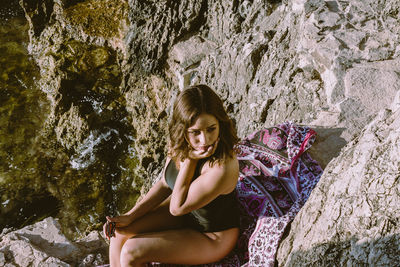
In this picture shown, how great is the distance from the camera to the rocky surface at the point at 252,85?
6.22ft

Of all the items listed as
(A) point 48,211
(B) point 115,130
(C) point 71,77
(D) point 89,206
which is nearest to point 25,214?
(A) point 48,211

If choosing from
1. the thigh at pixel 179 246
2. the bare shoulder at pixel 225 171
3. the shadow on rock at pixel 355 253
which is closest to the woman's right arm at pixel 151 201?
the thigh at pixel 179 246

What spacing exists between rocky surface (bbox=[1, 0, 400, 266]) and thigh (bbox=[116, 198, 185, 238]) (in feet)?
Answer: 3.12

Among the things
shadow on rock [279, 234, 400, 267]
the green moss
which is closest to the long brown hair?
shadow on rock [279, 234, 400, 267]

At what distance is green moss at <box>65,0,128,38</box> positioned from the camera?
324 inches

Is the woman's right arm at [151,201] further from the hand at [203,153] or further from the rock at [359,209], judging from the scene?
the rock at [359,209]

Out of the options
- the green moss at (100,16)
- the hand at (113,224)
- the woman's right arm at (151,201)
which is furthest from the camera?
the green moss at (100,16)

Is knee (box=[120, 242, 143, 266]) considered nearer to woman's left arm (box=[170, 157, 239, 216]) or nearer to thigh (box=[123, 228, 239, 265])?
thigh (box=[123, 228, 239, 265])

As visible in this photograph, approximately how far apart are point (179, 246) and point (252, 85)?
3038mm

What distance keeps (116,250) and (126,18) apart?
6.51 m

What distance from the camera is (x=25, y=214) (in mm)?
6125

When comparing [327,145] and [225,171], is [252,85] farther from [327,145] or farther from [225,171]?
[225,171]

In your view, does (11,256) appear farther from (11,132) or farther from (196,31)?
(196,31)

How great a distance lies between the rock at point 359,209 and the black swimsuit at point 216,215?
565 millimetres
